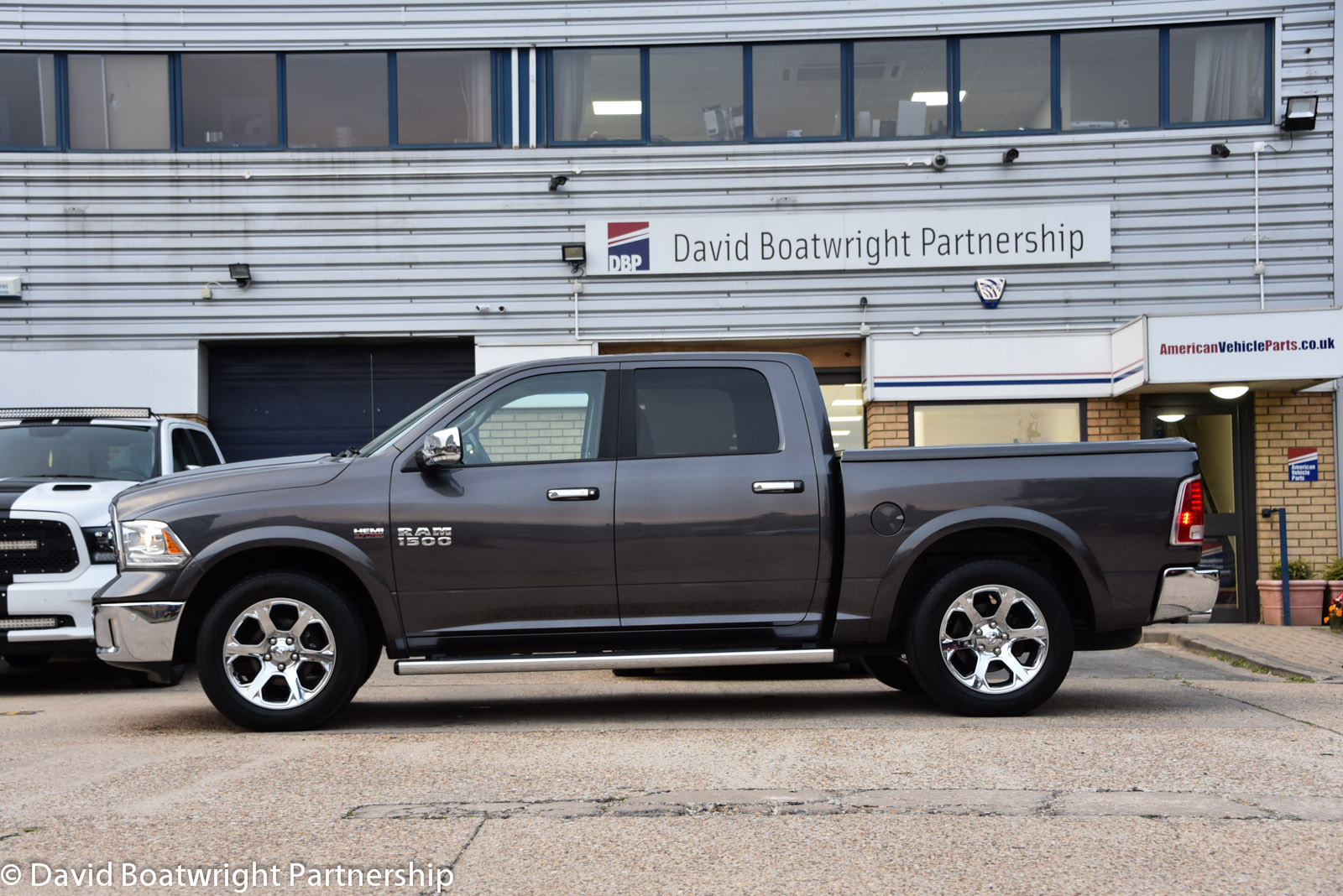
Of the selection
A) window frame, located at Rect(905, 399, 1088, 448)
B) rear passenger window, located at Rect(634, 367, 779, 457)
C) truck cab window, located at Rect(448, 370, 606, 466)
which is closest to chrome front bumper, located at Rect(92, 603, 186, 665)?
truck cab window, located at Rect(448, 370, 606, 466)

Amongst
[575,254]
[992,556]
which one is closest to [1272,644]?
[992,556]

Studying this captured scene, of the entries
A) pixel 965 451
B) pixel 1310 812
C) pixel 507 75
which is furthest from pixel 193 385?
pixel 1310 812

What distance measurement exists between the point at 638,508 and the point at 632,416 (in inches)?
21.0

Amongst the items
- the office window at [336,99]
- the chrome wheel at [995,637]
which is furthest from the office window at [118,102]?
the chrome wheel at [995,637]

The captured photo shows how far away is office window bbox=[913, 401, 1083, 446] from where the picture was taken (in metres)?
14.1

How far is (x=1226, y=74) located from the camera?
46.6 feet

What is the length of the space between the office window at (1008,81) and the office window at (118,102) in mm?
9193

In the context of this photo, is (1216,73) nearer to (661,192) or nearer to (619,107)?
(661,192)

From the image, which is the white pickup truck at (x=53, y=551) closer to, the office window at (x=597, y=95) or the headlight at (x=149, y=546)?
the headlight at (x=149, y=546)

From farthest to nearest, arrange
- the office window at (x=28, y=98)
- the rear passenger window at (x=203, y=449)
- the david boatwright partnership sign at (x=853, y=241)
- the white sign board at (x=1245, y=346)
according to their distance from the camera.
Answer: the office window at (x=28, y=98) < the david boatwright partnership sign at (x=853, y=241) < the white sign board at (x=1245, y=346) < the rear passenger window at (x=203, y=449)

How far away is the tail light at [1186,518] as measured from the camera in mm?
6566

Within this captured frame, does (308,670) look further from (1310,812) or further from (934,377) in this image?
(934,377)

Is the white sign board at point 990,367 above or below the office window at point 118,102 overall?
below

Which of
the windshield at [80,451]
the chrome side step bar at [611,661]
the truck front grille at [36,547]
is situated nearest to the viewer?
the chrome side step bar at [611,661]
